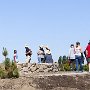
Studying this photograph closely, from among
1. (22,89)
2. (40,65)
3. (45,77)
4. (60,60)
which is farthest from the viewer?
(60,60)

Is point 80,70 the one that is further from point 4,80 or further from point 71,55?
point 4,80

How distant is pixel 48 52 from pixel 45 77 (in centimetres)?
745

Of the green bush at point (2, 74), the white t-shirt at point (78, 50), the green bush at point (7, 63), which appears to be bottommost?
the green bush at point (2, 74)

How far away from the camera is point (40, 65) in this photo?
82.4ft

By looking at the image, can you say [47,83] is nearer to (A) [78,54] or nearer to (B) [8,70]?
(B) [8,70]

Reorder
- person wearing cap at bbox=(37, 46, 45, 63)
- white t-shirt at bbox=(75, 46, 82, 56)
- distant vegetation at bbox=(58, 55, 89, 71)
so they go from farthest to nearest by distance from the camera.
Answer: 1. distant vegetation at bbox=(58, 55, 89, 71)
2. person wearing cap at bbox=(37, 46, 45, 63)
3. white t-shirt at bbox=(75, 46, 82, 56)

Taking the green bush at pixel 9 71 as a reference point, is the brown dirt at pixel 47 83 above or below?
below

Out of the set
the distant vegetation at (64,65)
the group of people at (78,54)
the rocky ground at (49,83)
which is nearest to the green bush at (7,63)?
the rocky ground at (49,83)

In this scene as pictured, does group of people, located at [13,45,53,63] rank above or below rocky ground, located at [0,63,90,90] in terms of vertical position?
above

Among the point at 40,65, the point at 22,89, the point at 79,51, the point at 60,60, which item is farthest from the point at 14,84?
the point at 60,60

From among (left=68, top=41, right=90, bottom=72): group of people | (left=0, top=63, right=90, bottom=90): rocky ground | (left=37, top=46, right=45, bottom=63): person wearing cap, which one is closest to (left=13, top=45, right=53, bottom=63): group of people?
(left=37, top=46, right=45, bottom=63): person wearing cap

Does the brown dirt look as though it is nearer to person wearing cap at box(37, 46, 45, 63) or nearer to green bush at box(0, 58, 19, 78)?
green bush at box(0, 58, 19, 78)

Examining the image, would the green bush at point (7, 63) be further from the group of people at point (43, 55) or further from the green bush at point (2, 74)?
the group of people at point (43, 55)

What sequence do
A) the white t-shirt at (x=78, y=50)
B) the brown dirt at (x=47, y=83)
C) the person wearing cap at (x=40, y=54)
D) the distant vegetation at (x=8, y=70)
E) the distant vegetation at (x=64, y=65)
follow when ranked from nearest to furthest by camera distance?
1. the brown dirt at (x=47, y=83)
2. the distant vegetation at (x=8, y=70)
3. the white t-shirt at (x=78, y=50)
4. the person wearing cap at (x=40, y=54)
5. the distant vegetation at (x=64, y=65)
